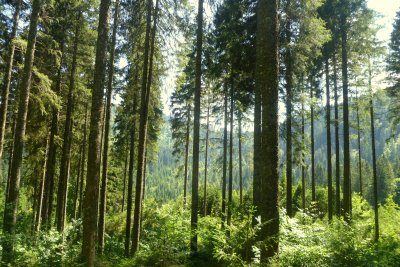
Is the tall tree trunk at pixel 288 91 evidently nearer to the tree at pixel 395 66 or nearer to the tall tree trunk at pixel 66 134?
the tree at pixel 395 66

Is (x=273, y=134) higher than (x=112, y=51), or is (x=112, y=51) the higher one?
(x=112, y=51)

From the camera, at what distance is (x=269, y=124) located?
6.13m

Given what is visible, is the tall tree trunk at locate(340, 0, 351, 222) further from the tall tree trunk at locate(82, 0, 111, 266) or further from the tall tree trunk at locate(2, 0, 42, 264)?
the tall tree trunk at locate(2, 0, 42, 264)

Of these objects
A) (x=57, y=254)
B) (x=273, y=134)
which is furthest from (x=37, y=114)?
(x=273, y=134)

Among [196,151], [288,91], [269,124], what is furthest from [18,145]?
[288,91]

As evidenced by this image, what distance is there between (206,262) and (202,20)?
9550 mm

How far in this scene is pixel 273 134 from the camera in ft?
20.0

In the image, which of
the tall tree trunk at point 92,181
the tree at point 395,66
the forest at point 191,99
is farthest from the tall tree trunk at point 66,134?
the tree at point 395,66

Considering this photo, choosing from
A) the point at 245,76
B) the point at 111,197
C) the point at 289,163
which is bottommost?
the point at 111,197

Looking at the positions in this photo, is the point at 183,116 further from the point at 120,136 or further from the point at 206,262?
the point at 206,262

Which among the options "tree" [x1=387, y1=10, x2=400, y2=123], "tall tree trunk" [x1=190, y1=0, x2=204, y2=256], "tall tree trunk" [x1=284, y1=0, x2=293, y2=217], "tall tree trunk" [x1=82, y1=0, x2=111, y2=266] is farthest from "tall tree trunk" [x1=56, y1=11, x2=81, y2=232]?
"tree" [x1=387, y1=10, x2=400, y2=123]

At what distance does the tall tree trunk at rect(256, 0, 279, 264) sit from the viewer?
19.3ft

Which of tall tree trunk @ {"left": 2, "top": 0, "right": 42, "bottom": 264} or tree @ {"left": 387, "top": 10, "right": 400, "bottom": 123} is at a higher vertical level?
tree @ {"left": 387, "top": 10, "right": 400, "bottom": 123}

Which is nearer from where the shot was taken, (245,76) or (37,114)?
(245,76)
